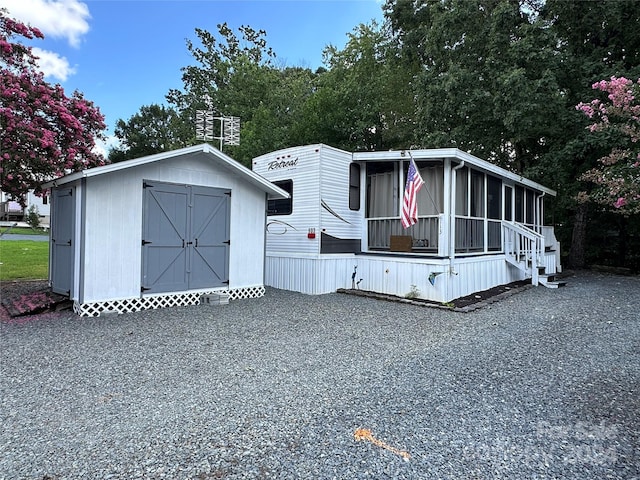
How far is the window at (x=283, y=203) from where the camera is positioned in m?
10.2

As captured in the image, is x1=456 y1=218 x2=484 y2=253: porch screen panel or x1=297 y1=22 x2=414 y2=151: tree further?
x1=297 y1=22 x2=414 y2=151: tree

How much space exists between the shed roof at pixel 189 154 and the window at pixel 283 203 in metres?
0.93

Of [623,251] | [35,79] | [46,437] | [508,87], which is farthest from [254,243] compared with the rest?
[623,251]

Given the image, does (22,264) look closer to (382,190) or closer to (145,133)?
(382,190)

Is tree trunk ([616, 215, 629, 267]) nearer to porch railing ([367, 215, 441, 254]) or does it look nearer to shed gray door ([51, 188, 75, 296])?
porch railing ([367, 215, 441, 254])

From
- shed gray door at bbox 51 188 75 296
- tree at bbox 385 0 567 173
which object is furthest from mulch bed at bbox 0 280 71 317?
tree at bbox 385 0 567 173

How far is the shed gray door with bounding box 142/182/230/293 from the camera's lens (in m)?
7.41

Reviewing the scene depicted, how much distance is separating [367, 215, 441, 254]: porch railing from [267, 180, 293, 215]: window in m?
2.07

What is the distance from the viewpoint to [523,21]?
14.2 metres

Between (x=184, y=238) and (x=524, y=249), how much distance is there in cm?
905

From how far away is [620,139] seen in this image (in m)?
12.0

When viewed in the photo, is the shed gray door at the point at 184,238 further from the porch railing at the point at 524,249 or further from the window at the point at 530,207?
the window at the point at 530,207

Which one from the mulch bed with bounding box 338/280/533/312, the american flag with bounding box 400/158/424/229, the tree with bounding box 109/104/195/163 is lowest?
the mulch bed with bounding box 338/280/533/312

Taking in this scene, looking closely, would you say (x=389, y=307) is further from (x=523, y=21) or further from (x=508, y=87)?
(x=523, y=21)
